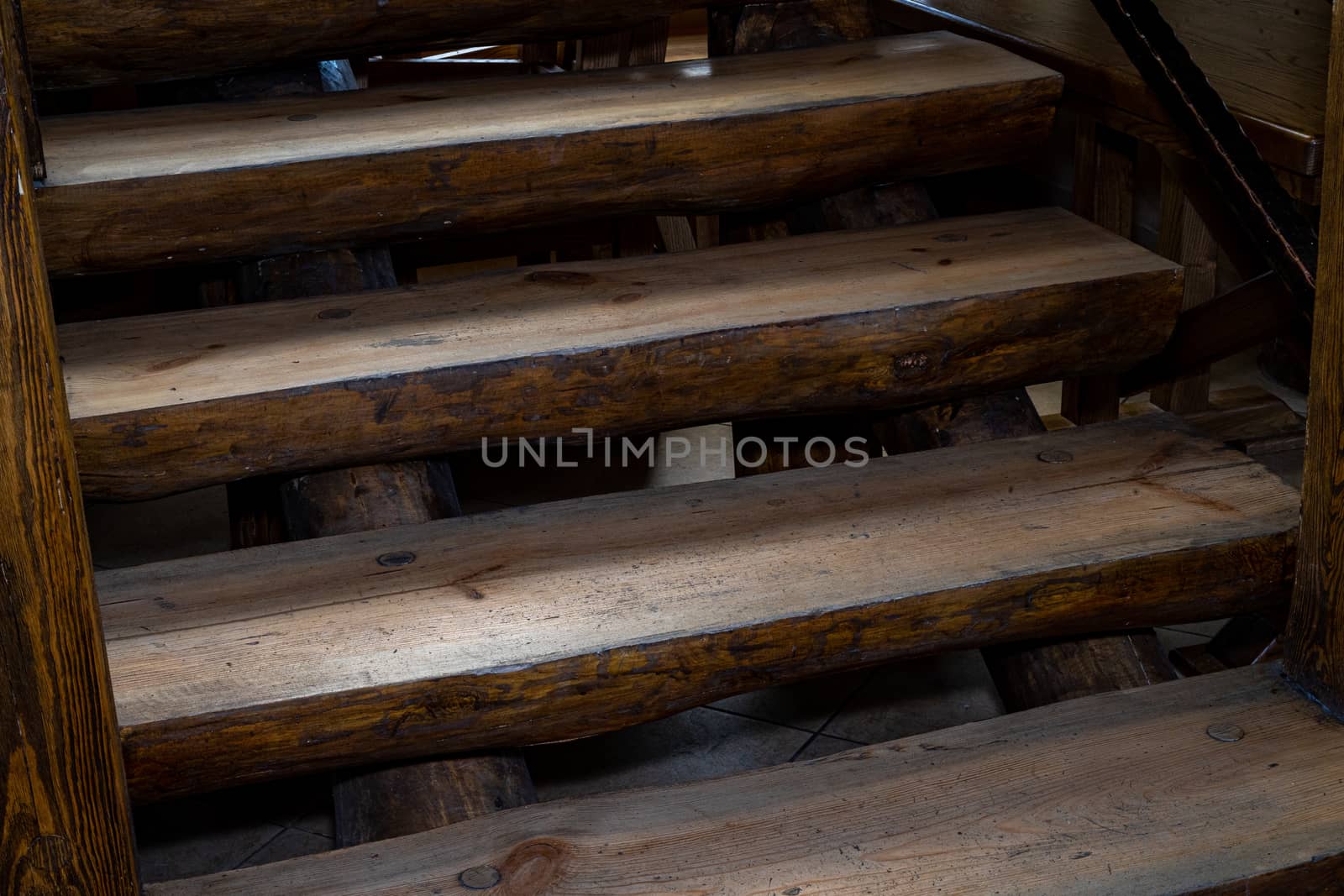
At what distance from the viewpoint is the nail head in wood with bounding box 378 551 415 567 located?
1.29m

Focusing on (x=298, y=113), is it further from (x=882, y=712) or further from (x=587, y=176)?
(x=882, y=712)

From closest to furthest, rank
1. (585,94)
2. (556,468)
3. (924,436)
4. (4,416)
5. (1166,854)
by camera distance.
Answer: (4,416), (1166,854), (924,436), (585,94), (556,468)

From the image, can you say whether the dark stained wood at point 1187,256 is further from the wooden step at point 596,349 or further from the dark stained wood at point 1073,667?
the dark stained wood at point 1073,667

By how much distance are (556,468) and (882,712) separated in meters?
1.34

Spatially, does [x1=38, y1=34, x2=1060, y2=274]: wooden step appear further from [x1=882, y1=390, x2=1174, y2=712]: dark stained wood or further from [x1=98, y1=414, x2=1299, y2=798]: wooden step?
[x1=882, y1=390, x2=1174, y2=712]: dark stained wood

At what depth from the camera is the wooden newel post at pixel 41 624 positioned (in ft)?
2.63

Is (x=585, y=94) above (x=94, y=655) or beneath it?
above

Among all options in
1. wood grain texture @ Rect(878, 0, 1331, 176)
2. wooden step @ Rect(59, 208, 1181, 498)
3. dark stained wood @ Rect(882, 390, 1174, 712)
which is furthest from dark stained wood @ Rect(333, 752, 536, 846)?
wood grain texture @ Rect(878, 0, 1331, 176)

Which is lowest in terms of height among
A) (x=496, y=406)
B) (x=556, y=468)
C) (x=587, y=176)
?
(x=556, y=468)

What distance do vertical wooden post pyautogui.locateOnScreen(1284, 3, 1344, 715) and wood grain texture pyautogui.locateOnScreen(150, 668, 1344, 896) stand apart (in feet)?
0.18

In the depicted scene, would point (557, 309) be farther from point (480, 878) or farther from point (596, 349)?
point (480, 878)

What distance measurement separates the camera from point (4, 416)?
81cm

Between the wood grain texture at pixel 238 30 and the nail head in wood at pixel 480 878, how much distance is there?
1220mm

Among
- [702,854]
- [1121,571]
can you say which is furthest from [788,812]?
[1121,571]
